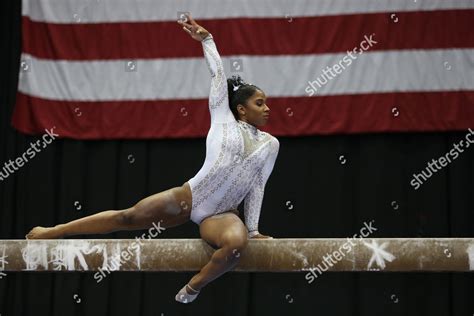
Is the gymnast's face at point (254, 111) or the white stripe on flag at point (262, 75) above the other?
the white stripe on flag at point (262, 75)

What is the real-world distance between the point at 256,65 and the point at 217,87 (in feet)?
8.11

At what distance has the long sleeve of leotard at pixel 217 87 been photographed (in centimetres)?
434

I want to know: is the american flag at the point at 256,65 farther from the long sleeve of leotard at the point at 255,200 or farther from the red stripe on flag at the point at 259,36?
the long sleeve of leotard at the point at 255,200

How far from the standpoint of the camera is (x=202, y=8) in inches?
273

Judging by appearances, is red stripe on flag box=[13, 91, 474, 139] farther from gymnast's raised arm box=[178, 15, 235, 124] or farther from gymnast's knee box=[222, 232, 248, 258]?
gymnast's knee box=[222, 232, 248, 258]

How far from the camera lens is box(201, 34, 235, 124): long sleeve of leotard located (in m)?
4.34

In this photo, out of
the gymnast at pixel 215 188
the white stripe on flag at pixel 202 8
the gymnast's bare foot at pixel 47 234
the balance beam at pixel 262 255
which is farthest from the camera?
the white stripe on flag at pixel 202 8

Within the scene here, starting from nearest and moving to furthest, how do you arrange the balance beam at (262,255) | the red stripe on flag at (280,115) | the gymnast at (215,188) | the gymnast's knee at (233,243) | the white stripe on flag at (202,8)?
the gymnast's knee at (233,243) < the balance beam at (262,255) < the gymnast at (215,188) < the red stripe on flag at (280,115) < the white stripe on flag at (202,8)

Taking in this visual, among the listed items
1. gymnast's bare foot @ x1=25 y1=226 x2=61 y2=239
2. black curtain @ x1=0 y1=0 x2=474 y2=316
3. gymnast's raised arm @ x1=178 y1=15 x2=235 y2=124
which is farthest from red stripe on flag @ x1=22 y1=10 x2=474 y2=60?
gymnast's bare foot @ x1=25 y1=226 x2=61 y2=239

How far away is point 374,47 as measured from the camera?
264 inches

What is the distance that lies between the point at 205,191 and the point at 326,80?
2734mm

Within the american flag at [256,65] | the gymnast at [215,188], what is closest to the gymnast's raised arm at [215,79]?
the gymnast at [215,188]
